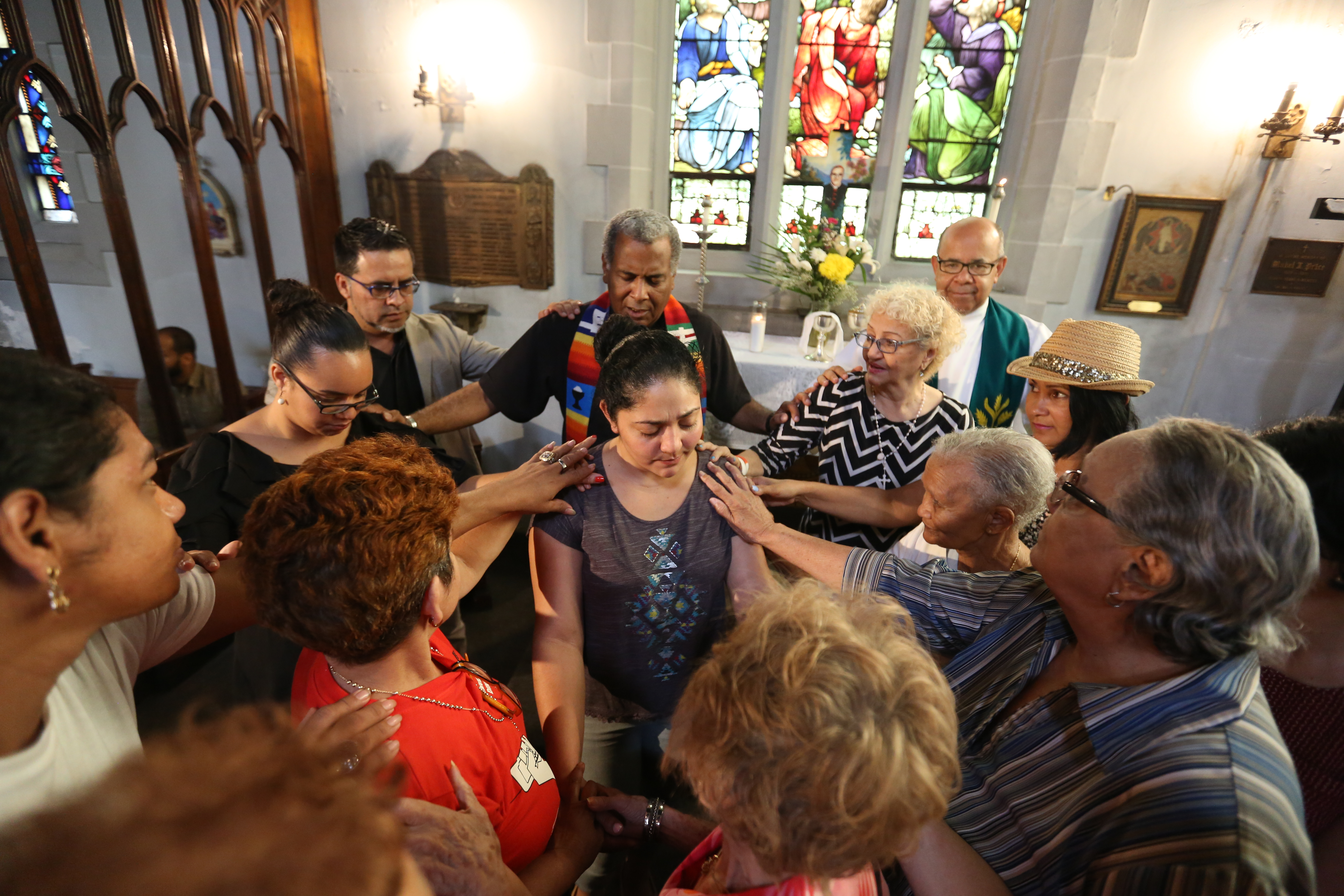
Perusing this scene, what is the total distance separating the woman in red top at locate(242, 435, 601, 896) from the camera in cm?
109

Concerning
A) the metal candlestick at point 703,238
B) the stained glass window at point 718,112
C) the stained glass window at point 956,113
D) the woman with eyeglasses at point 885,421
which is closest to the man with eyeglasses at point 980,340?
the woman with eyeglasses at point 885,421

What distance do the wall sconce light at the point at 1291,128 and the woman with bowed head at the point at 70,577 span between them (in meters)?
6.74

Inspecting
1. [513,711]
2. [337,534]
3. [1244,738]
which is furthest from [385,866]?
[1244,738]

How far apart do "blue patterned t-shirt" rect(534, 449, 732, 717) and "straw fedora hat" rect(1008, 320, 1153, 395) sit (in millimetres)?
1636

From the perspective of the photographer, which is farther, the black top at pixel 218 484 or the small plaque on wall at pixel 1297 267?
the small plaque on wall at pixel 1297 267

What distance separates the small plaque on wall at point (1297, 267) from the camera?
4750mm

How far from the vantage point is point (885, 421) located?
2.46 meters

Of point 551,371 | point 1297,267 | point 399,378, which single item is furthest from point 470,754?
point 1297,267

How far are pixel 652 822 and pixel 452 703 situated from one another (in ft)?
2.06

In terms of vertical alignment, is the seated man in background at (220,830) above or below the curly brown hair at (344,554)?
above

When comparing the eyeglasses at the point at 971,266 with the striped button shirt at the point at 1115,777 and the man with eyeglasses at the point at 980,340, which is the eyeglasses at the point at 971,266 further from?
the striped button shirt at the point at 1115,777

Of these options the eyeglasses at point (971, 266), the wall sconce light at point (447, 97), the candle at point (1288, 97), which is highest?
the candle at point (1288, 97)

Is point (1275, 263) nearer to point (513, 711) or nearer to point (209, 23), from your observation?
point (513, 711)

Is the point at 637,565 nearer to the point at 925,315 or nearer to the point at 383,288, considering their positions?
the point at 925,315
